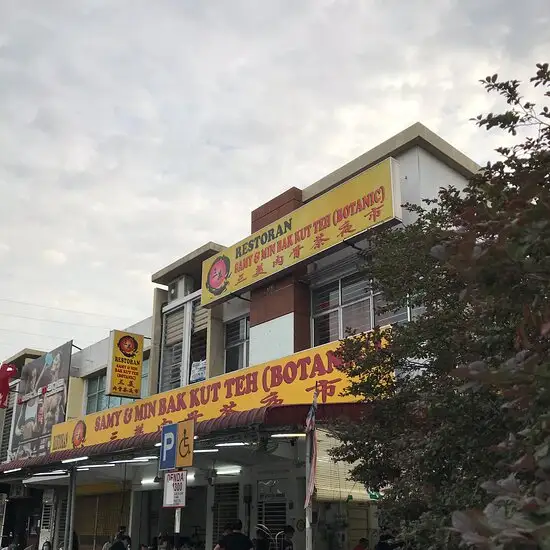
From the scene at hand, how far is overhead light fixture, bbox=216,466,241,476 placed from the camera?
15.9 m

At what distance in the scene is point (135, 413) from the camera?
16.5 metres

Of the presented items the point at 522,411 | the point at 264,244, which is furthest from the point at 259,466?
the point at 522,411

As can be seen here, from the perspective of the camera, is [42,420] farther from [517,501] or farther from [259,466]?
[517,501]

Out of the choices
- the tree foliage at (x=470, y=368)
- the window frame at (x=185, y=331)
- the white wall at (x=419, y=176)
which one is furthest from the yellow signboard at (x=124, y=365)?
the tree foliage at (x=470, y=368)

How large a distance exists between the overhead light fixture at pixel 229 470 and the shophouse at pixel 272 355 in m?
0.05

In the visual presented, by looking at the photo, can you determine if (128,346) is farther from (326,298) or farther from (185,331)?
(326,298)

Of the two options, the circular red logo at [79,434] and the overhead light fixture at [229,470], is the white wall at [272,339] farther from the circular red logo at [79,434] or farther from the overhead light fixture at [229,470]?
the circular red logo at [79,434]

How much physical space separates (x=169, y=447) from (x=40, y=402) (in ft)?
62.4

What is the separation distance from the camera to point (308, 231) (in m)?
14.2

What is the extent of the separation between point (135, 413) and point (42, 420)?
1074 cm

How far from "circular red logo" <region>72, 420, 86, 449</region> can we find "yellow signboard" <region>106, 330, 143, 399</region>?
1.23m

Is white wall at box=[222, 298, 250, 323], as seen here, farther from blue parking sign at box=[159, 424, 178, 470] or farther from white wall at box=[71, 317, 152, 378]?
blue parking sign at box=[159, 424, 178, 470]

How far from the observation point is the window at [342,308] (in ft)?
44.5

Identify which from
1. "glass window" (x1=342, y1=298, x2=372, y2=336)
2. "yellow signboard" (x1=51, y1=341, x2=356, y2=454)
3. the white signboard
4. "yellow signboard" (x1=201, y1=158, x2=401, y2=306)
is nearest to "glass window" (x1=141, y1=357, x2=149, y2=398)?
"yellow signboard" (x1=51, y1=341, x2=356, y2=454)
